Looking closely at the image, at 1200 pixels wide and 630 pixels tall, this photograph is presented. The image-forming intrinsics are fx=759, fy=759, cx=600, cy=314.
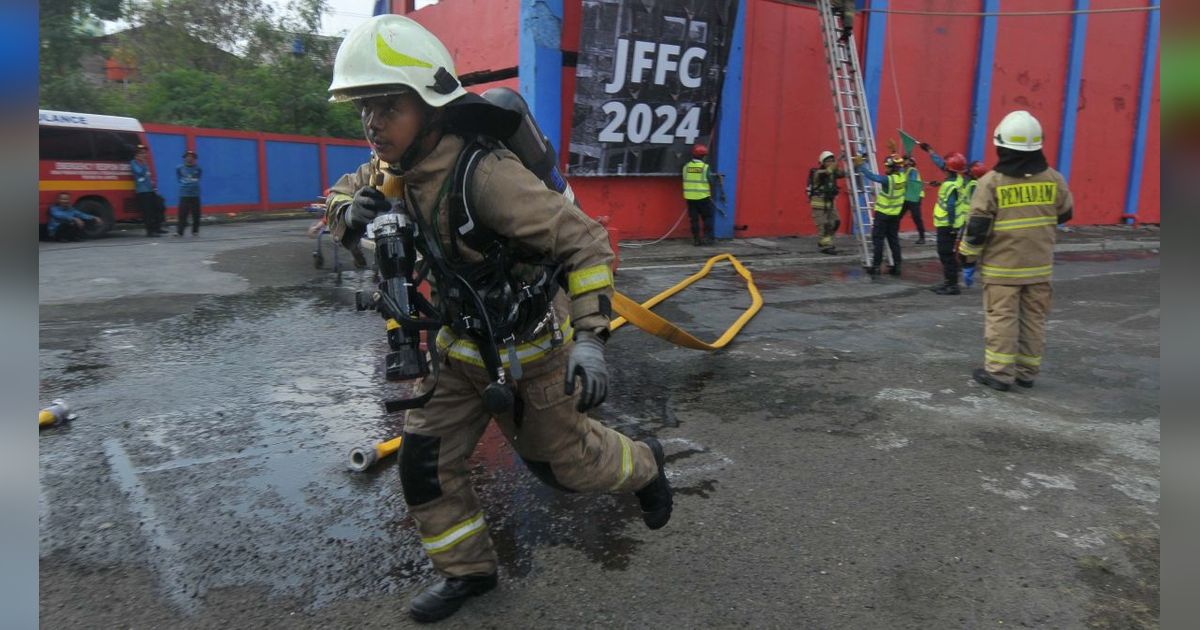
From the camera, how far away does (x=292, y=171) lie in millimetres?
23891

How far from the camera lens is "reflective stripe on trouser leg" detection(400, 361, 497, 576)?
2.64 m

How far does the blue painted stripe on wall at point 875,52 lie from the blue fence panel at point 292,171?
17283mm

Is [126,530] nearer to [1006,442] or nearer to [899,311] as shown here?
[1006,442]

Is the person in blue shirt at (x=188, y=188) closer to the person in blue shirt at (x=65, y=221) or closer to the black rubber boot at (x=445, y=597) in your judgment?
the person in blue shirt at (x=65, y=221)

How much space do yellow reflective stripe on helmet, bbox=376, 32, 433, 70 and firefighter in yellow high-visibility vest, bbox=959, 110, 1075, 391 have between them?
4.41 m

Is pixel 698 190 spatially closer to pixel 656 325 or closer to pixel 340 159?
pixel 656 325

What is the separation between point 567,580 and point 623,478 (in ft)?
1.46

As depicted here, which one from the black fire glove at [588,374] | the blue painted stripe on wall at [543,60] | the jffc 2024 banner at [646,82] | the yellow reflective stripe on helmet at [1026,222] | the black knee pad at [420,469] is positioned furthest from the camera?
the jffc 2024 banner at [646,82]

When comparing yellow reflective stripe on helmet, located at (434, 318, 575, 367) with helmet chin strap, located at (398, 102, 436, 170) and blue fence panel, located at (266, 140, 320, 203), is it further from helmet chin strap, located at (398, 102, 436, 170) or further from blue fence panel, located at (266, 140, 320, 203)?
blue fence panel, located at (266, 140, 320, 203)

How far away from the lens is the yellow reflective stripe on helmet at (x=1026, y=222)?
17.4 feet

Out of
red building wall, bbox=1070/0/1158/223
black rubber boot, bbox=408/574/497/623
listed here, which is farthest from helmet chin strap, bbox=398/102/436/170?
red building wall, bbox=1070/0/1158/223

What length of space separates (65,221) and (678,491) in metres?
15.7

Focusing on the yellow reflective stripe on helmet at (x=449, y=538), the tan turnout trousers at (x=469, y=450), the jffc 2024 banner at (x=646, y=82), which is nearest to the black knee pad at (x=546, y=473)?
the tan turnout trousers at (x=469, y=450)

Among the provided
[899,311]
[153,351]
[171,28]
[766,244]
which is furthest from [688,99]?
[171,28]
